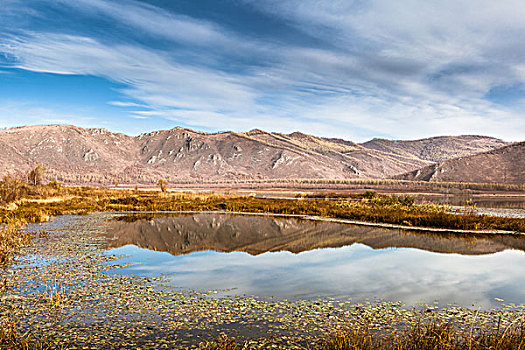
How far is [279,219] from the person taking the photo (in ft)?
127

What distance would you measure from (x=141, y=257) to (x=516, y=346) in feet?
55.2

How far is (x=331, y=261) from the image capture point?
19625 mm

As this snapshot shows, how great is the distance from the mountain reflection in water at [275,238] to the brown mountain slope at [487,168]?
139m

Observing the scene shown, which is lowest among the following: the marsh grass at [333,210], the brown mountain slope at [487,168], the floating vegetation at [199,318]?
the floating vegetation at [199,318]

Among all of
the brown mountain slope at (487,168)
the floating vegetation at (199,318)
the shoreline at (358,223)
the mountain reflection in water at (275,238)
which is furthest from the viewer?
the brown mountain slope at (487,168)

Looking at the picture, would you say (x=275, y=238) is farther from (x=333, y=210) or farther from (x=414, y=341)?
(x=414, y=341)

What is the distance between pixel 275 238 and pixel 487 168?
164m

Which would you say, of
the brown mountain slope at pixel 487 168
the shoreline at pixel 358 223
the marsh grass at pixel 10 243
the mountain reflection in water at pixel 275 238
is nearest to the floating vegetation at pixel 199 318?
the marsh grass at pixel 10 243

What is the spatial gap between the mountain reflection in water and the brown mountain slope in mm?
139097

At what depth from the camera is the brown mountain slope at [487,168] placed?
490ft

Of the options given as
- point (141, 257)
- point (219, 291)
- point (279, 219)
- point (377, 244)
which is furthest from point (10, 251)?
point (279, 219)

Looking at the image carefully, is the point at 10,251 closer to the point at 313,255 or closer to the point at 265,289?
the point at 265,289

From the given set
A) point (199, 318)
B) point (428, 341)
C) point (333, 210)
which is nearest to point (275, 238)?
point (333, 210)

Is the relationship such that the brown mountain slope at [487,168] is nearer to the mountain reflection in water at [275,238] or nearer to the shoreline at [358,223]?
the shoreline at [358,223]
